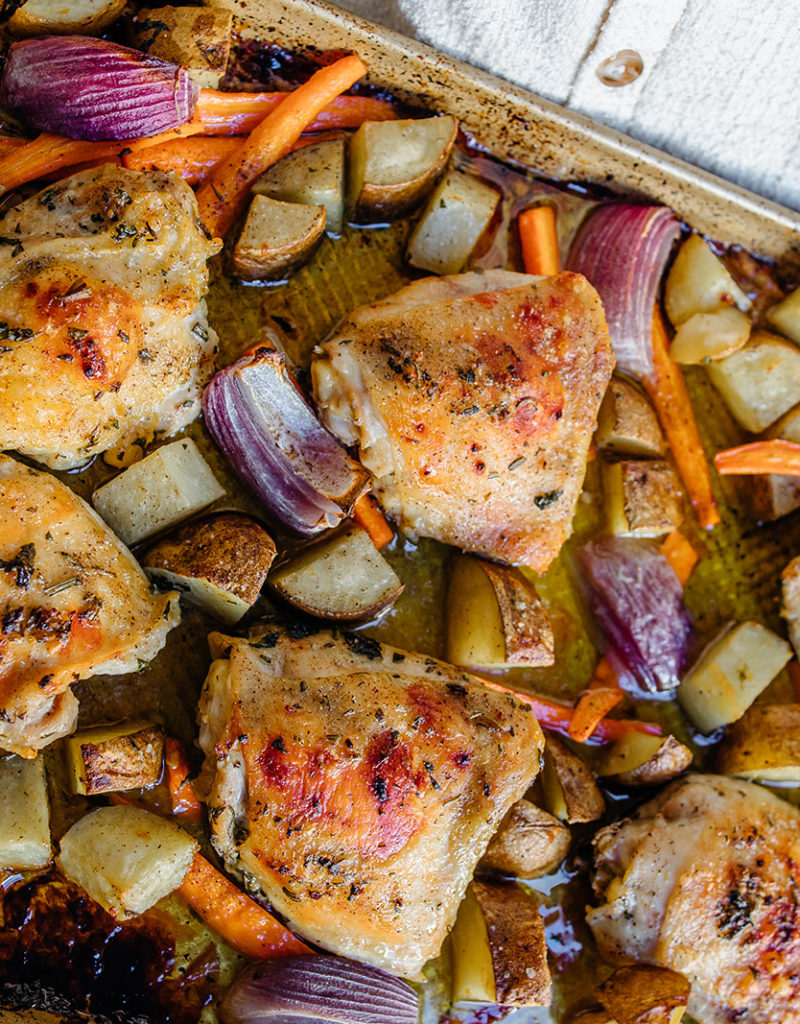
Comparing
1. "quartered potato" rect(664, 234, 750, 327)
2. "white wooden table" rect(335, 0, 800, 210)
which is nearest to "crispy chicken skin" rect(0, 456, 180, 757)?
"white wooden table" rect(335, 0, 800, 210)

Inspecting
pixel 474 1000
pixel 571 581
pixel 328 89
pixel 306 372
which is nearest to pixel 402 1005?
pixel 474 1000

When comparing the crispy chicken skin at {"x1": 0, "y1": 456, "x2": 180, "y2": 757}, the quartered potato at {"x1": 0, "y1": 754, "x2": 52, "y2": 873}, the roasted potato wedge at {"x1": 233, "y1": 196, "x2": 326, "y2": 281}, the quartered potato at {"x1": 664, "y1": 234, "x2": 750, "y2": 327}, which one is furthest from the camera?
the quartered potato at {"x1": 664, "y1": 234, "x2": 750, "y2": 327}

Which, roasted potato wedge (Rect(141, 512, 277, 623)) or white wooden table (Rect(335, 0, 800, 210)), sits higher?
white wooden table (Rect(335, 0, 800, 210))

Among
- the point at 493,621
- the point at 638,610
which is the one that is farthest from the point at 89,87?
the point at 638,610

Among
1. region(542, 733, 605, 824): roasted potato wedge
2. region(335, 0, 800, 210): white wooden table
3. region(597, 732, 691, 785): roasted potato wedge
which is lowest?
region(542, 733, 605, 824): roasted potato wedge

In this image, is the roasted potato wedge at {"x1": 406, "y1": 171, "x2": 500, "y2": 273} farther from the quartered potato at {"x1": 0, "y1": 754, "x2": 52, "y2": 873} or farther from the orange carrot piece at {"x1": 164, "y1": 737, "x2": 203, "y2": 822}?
the quartered potato at {"x1": 0, "y1": 754, "x2": 52, "y2": 873}

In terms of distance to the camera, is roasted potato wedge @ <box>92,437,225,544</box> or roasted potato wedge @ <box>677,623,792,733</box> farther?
roasted potato wedge @ <box>677,623,792,733</box>
